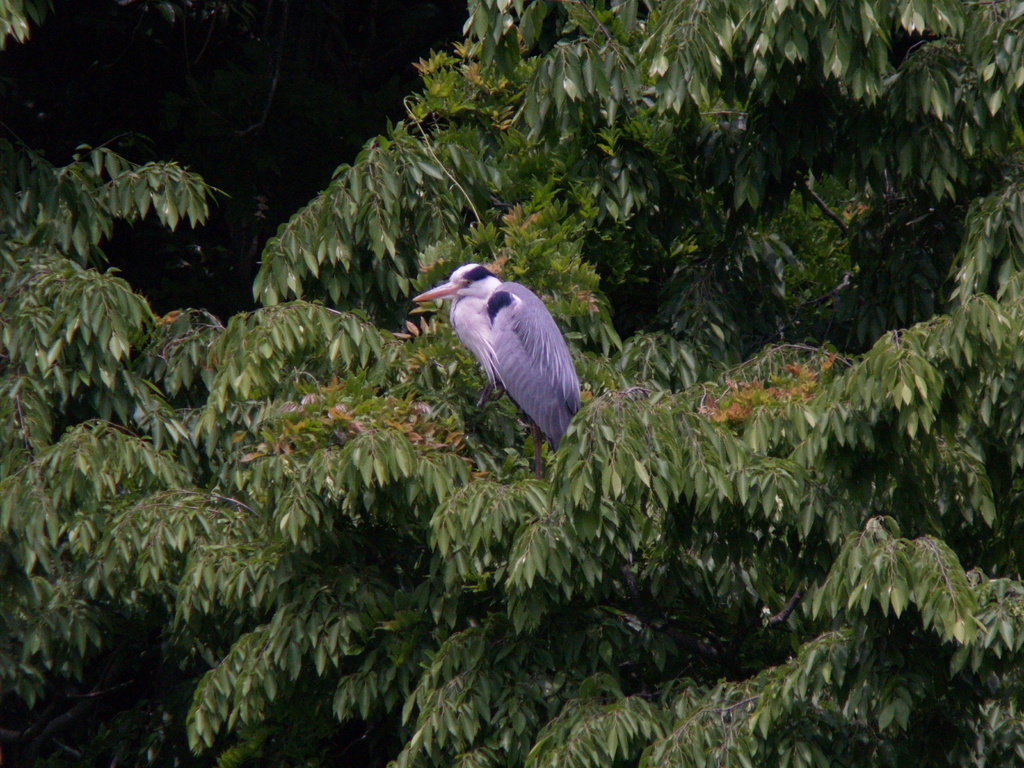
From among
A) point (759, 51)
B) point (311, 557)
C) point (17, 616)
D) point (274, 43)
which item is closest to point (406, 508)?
point (311, 557)

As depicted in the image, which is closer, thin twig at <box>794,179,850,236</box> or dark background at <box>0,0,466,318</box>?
thin twig at <box>794,179,850,236</box>

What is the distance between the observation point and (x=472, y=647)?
11.7 ft

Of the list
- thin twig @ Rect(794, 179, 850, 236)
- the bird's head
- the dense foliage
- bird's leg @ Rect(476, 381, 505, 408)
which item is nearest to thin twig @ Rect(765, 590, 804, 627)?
the dense foliage

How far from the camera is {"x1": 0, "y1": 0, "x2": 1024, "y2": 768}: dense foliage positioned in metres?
3.10

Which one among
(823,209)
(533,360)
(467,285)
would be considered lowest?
(823,209)

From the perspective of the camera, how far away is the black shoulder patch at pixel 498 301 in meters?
4.61

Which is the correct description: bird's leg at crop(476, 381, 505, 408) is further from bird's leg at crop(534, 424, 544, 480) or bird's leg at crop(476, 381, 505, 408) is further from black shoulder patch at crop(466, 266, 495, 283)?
black shoulder patch at crop(466, 266, 495, 283)

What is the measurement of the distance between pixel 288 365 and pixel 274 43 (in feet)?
10.5

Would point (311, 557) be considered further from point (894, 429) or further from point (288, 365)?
point (894, 429)

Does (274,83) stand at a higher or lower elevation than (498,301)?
higher

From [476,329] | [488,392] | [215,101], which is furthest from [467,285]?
[215,101]

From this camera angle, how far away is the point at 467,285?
15.4 feet

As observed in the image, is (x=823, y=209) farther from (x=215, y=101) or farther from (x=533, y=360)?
(x=215, y=101)

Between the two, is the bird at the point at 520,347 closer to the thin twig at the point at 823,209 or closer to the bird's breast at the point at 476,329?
the bird's breast at the point at 476,329
